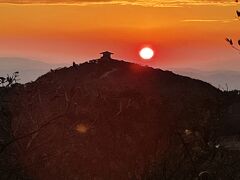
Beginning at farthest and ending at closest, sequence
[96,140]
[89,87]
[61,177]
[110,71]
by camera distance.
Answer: [110,71] → [89,87] → [96,140] → [61,177]

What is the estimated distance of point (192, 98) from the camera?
1016 inches

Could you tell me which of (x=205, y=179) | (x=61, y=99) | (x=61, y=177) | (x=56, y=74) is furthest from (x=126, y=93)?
(x=205, y=179)

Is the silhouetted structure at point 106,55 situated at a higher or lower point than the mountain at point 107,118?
Answer: higher

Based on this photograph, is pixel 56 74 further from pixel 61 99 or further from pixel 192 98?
pixel 192 98

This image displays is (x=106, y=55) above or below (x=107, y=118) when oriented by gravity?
above

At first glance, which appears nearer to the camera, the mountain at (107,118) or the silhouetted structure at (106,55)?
the mountain at (107,118)

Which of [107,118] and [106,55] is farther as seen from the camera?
[106,55]

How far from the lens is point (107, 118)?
22.2 meters

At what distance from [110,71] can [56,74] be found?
10.6 ft

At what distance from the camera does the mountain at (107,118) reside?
18.7 metres

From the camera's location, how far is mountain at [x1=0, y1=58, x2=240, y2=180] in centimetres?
1870

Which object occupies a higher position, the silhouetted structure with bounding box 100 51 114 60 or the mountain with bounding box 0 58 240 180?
the silhouetted structure with bounding box 100 51 114 60

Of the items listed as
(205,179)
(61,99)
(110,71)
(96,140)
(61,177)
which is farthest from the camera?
(110,71)

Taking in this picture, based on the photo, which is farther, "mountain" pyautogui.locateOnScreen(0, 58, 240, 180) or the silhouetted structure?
the silhouetted structure
